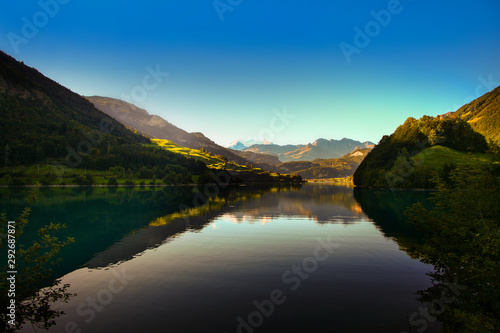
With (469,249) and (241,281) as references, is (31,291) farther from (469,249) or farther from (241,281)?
(469,249)

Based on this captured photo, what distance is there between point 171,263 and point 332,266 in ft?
62.9

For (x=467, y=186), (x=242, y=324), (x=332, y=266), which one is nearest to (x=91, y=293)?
(x=242, y=324)

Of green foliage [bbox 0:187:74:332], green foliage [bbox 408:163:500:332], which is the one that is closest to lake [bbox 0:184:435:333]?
green foliage [bbox 0:187:74:332]

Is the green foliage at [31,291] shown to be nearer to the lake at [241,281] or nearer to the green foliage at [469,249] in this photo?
the lake at [241,281]

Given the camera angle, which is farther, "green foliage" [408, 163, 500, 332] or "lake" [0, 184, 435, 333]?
"lake" [0, 184, 435, 333]

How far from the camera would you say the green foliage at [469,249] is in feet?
59.5

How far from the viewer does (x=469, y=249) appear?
26609 millimetres

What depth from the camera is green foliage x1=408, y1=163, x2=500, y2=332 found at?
714 inches

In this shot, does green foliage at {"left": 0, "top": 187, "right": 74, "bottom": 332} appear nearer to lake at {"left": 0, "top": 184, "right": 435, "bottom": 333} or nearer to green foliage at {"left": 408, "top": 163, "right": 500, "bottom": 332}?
lake at {"left": 0, "top": 184, "right": 435, "bottom": 333}

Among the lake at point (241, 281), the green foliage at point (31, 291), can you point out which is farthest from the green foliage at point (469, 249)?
the green foliage at point (31, 291)

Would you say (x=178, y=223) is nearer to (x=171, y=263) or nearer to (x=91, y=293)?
(x=171, y=263)

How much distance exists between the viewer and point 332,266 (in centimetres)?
3334

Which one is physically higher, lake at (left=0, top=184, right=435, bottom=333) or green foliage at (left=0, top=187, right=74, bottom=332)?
green foliage at (left=0, top=187, right=74, bottom=332)

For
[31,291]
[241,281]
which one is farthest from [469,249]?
[31,291]
